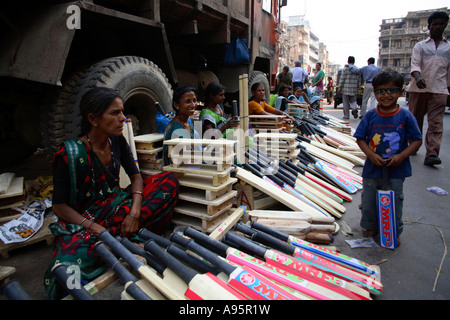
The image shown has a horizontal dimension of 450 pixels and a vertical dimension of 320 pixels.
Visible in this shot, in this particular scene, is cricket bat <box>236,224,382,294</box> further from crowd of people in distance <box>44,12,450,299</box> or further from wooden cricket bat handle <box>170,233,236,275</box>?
crowd of people in distance <box>44,12,450,299</box>

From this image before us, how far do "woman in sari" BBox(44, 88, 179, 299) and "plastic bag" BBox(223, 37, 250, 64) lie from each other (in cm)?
420

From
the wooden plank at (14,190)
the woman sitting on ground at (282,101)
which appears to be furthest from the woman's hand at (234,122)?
the woman sitting on ground at (282,101)

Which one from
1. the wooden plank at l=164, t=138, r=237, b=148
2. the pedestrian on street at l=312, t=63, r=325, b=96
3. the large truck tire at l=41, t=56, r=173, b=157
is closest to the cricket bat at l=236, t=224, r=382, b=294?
the wooden plank at l=164, t=138, r=237, b=148

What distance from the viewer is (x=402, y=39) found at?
47125mm

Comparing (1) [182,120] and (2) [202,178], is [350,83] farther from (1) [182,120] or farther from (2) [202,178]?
(2) [202,178]

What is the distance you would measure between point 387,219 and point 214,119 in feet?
7.26

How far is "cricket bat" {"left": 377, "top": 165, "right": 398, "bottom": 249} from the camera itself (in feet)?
7.33

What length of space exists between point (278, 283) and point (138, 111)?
8.90 ft

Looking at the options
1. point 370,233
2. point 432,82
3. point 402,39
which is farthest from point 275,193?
point 402,39

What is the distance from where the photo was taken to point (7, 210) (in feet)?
7.52

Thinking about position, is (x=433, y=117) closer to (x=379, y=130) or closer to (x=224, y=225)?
(x=379, y=130)
